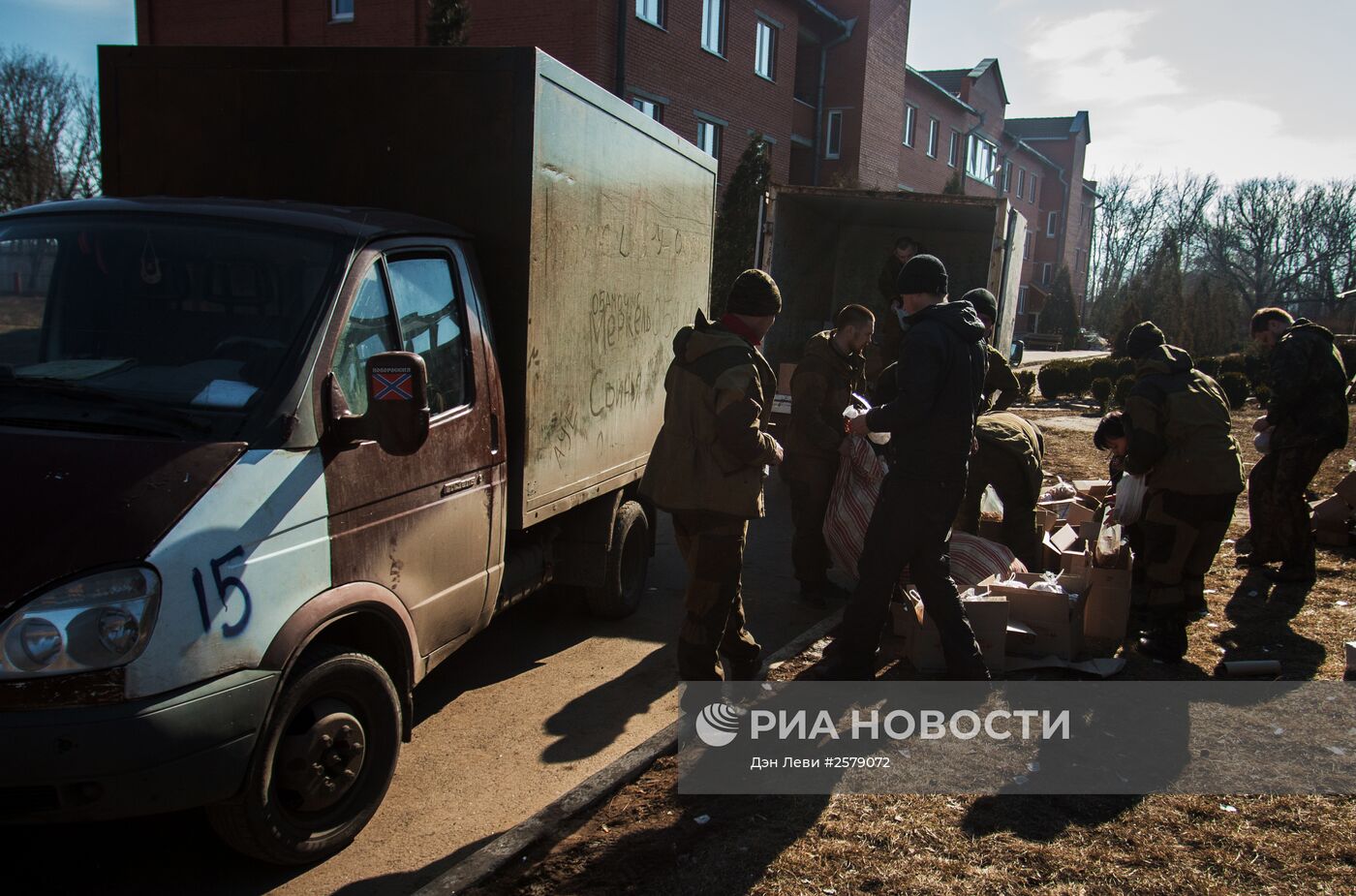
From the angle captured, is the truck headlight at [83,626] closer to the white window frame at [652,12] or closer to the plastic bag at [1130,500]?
the plastic bag at [1130,500]

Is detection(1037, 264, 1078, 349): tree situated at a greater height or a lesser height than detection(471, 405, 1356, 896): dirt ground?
greater

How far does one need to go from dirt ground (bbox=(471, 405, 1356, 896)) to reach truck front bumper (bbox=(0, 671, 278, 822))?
2.96ft

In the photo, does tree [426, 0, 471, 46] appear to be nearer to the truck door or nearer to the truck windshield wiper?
the truck door

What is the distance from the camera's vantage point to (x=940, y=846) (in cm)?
338

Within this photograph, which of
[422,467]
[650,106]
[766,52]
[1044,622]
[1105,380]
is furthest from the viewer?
[766,52]

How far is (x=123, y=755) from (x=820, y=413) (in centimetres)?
447

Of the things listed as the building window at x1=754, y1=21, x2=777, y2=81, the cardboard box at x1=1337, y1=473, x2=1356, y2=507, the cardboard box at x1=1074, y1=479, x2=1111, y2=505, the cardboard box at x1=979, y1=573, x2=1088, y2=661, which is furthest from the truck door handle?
the building window at x1=754, y1=21, x2=777, y2=81

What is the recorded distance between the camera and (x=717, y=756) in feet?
13.4

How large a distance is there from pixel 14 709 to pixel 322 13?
24.4 metres

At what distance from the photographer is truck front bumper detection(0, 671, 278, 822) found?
258cm

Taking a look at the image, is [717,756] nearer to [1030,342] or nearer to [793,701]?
[793,701]

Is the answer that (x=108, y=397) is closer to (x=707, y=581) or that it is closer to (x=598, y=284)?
(x=707, y=581)

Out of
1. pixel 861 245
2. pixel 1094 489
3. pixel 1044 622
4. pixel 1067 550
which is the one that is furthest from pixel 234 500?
pixel 861 245

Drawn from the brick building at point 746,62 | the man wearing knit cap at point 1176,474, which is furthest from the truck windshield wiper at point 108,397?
the brick building at point 746,62
